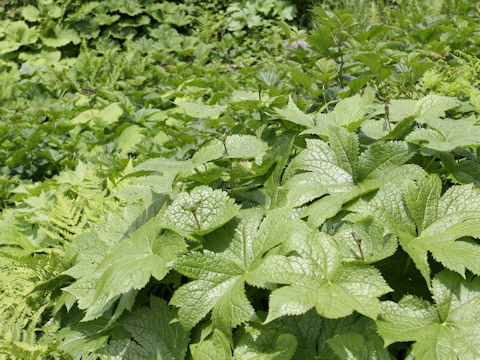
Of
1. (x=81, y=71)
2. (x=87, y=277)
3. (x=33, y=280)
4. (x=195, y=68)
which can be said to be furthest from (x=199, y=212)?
(x=81, y=71)

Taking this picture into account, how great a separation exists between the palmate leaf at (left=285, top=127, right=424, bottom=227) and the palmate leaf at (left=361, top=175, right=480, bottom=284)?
5cm

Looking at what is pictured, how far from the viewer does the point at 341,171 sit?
1.18 metres

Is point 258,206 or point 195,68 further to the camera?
point 195,68

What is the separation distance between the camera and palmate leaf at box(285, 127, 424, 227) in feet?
3.58

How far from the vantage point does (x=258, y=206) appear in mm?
1298

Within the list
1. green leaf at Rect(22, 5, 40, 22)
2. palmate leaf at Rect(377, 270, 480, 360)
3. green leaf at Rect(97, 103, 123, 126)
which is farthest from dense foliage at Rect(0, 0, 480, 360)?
green leaf at Rect(22, 5, 40, 22)

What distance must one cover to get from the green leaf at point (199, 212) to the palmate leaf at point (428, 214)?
0.38 meters

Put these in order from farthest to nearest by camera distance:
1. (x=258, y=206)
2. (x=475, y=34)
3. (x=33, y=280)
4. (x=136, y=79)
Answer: (x=136, y=79) < (x=475, y=34) < (x=33, y=280) < (x=258, y=206)

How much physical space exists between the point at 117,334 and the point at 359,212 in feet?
2.62

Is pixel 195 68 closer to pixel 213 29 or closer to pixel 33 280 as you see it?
pixel 213 29

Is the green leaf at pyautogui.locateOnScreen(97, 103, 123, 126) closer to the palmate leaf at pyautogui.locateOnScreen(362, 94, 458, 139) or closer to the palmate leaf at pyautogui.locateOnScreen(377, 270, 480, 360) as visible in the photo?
the palmate leaf at pyautogui.locateOnScreen(362, 94, 458, 139)

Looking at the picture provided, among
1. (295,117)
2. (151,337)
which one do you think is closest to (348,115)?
(295,117)

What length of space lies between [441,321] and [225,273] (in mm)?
521

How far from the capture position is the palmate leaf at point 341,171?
3.58ft
